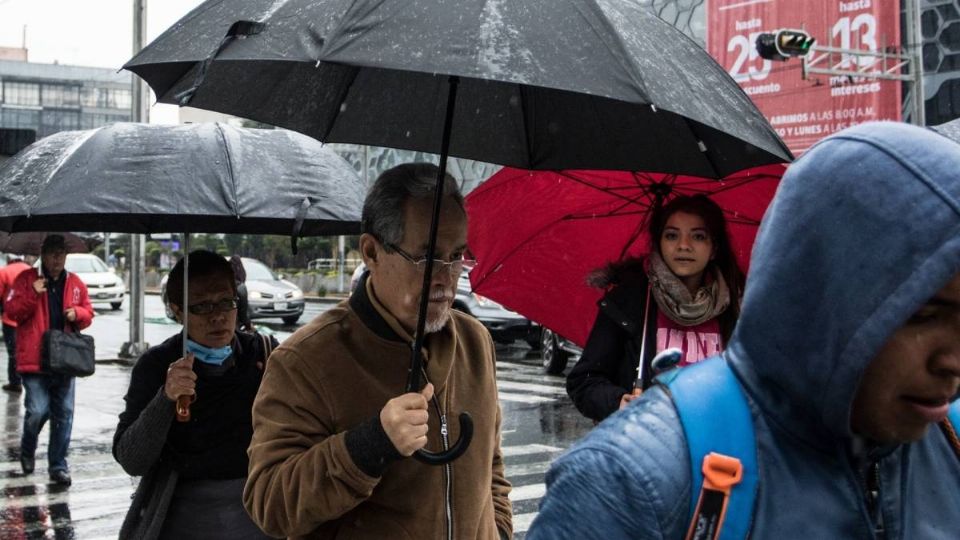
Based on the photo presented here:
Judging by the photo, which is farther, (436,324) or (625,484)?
(436,324)

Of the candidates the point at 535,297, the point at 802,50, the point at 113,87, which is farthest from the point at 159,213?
the point at 113,87

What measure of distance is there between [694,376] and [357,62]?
45.5 inches

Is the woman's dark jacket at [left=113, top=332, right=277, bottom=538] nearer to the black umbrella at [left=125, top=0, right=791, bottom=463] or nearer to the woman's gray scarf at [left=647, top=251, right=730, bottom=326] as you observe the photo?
the black umbrella at [left=125, top=0, right=791, bottom=463]

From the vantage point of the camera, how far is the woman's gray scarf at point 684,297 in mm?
3941

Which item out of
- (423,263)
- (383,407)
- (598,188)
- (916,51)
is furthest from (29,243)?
(916,51)

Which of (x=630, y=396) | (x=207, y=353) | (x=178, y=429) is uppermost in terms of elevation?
(x=207, y=353)

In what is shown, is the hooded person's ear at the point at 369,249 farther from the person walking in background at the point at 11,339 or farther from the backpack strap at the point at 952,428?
the person walking in background at the point at 11,339

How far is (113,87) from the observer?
451ft

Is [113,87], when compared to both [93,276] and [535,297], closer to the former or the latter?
[93,276]

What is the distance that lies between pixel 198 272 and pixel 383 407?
1731 mm

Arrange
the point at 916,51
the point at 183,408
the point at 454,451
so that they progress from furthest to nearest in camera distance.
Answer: the point at 916,51
the point at 183,408
the point at 454,451

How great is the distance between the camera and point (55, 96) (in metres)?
130

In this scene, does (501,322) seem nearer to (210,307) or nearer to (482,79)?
(210,307)

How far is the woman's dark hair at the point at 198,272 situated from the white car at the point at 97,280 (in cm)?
3170
